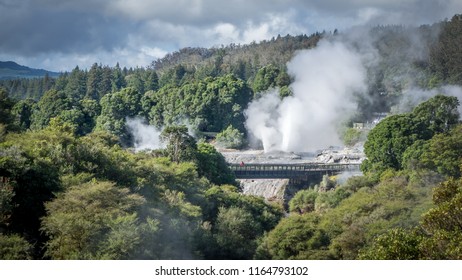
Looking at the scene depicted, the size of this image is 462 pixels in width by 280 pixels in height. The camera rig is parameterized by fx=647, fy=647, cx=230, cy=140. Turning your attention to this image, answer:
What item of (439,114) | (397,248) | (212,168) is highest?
(439,114)

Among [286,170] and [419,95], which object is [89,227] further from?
[419,95]

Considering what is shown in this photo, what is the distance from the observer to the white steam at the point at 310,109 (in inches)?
1626

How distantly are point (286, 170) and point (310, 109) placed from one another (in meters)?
13.2

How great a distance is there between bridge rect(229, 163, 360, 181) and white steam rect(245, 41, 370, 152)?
8.80 metres

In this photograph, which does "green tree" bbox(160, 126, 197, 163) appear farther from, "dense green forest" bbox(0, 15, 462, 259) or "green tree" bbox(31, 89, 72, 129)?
"green tree" bbox(31, 89, 72, 129)

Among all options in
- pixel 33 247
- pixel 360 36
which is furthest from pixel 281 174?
pixel 360 36

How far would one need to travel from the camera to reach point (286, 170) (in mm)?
29797

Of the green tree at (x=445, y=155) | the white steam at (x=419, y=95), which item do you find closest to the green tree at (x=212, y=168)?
the green tree at (x=445, y=155)

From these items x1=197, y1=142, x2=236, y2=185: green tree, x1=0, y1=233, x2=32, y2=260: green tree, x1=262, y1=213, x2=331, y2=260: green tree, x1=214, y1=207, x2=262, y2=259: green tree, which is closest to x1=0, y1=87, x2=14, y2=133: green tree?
x1=197, y1=142, x2=236, y2=185: green tree

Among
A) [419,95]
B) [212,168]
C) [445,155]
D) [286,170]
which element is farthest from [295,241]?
[419,95]

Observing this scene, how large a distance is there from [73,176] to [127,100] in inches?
1177

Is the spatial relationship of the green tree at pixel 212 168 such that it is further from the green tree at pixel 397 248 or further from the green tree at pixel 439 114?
the green tree at pixel 397 248

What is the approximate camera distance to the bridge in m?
29.5
